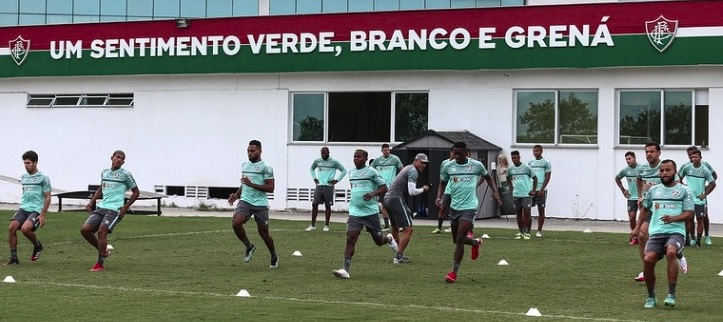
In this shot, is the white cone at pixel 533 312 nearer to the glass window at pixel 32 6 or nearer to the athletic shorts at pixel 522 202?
the athletic shorts at pixel 522 202

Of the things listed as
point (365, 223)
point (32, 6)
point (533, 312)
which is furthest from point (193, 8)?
point (533, 312)

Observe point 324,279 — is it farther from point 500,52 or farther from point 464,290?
point 500,52

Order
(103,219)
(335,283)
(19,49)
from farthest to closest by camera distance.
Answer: (19,49), (103,219), (335,283)

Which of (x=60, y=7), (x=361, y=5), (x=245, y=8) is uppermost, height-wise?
(x=60, y=7)

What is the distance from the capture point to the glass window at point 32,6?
45594 millimetres

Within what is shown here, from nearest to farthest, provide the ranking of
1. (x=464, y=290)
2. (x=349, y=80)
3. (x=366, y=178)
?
(x=464, y=290) → (x=366, y=178) → (x=349, y=80)

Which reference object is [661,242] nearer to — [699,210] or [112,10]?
[699,210]

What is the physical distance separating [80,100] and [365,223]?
954 inches

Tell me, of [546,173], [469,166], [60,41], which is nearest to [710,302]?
[469,166]

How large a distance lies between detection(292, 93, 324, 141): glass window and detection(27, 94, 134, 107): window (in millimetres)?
5747

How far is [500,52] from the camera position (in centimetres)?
3381

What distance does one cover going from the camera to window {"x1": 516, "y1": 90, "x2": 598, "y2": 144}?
1318 inches

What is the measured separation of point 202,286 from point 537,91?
65.0 feet

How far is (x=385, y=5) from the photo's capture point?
4056 centimetres
